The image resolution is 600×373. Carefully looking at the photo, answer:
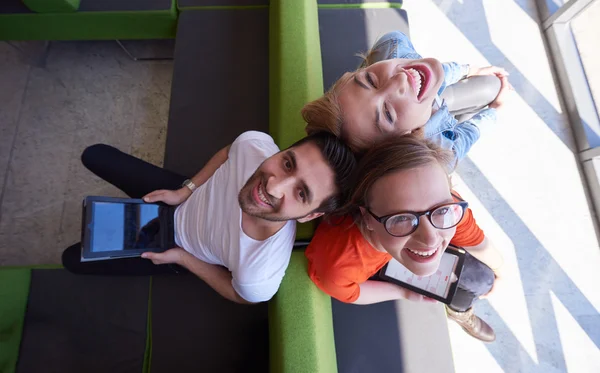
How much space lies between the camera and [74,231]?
2.29 meters

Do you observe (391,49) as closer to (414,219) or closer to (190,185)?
(414,219)

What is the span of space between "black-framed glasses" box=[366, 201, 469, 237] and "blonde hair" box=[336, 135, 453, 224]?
11 cm

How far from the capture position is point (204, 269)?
1.62m

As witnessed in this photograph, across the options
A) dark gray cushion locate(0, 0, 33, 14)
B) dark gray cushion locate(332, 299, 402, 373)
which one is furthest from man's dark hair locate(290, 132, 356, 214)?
dark gray cushion locate(0, 0, 33, 14)

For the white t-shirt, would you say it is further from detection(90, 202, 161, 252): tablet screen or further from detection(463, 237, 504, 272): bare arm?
detection(463, 237, 504, 272): bare arm

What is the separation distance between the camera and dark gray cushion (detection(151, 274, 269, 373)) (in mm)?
1666

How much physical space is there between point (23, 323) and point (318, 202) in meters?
1.57

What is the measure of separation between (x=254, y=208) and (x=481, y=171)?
192 cm

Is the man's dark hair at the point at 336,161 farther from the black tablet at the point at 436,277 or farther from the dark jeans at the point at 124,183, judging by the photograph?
the dark jeans at the point at 124,183

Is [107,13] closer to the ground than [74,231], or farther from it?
farther from it

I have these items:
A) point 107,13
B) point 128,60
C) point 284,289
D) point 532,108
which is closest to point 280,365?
point 284,289


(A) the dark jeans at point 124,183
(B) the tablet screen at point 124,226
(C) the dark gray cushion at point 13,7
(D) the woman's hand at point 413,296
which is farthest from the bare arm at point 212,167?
(C) the dark gray cushion at point 13,7

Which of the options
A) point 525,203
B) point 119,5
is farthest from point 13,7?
point 525,203

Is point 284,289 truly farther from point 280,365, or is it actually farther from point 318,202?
point 318,202
